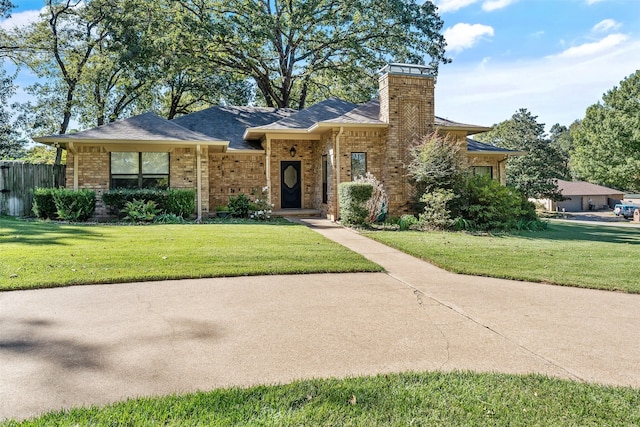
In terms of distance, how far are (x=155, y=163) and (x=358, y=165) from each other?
283 inches

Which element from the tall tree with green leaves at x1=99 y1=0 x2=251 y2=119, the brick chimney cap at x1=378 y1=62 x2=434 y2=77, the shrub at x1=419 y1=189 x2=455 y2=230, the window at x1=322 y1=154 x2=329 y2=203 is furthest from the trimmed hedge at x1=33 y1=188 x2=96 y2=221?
the brick chimney cap at x1=378 y1=62 x2=434 y2=77

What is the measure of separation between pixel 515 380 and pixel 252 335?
2.17 m

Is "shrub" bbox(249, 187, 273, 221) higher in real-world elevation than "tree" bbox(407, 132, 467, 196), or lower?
lower

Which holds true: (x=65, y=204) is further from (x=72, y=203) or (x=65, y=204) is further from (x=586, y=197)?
(x=586, y=197)

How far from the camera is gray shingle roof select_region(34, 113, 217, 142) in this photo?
1354 centimetres

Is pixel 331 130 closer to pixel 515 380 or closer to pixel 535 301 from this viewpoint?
pixel 535 301

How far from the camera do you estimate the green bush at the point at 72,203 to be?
12703 mm

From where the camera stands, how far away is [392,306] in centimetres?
479

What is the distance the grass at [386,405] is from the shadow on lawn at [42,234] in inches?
279

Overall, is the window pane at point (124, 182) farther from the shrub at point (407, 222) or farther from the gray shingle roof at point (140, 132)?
the shrub at point (407, 222)

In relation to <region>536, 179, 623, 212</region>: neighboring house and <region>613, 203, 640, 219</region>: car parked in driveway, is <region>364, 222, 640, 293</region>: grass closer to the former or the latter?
<region>613, 203, 640, 219</region>: car parked in driveway

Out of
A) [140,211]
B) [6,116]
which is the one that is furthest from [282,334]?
[6,116]

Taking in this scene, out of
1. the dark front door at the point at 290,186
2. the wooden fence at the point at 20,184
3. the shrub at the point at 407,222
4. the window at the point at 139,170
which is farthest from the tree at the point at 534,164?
the wooden fence at the point at 20,184

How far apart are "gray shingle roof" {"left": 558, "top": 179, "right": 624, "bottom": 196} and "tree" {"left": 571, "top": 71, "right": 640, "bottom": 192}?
372 cm
